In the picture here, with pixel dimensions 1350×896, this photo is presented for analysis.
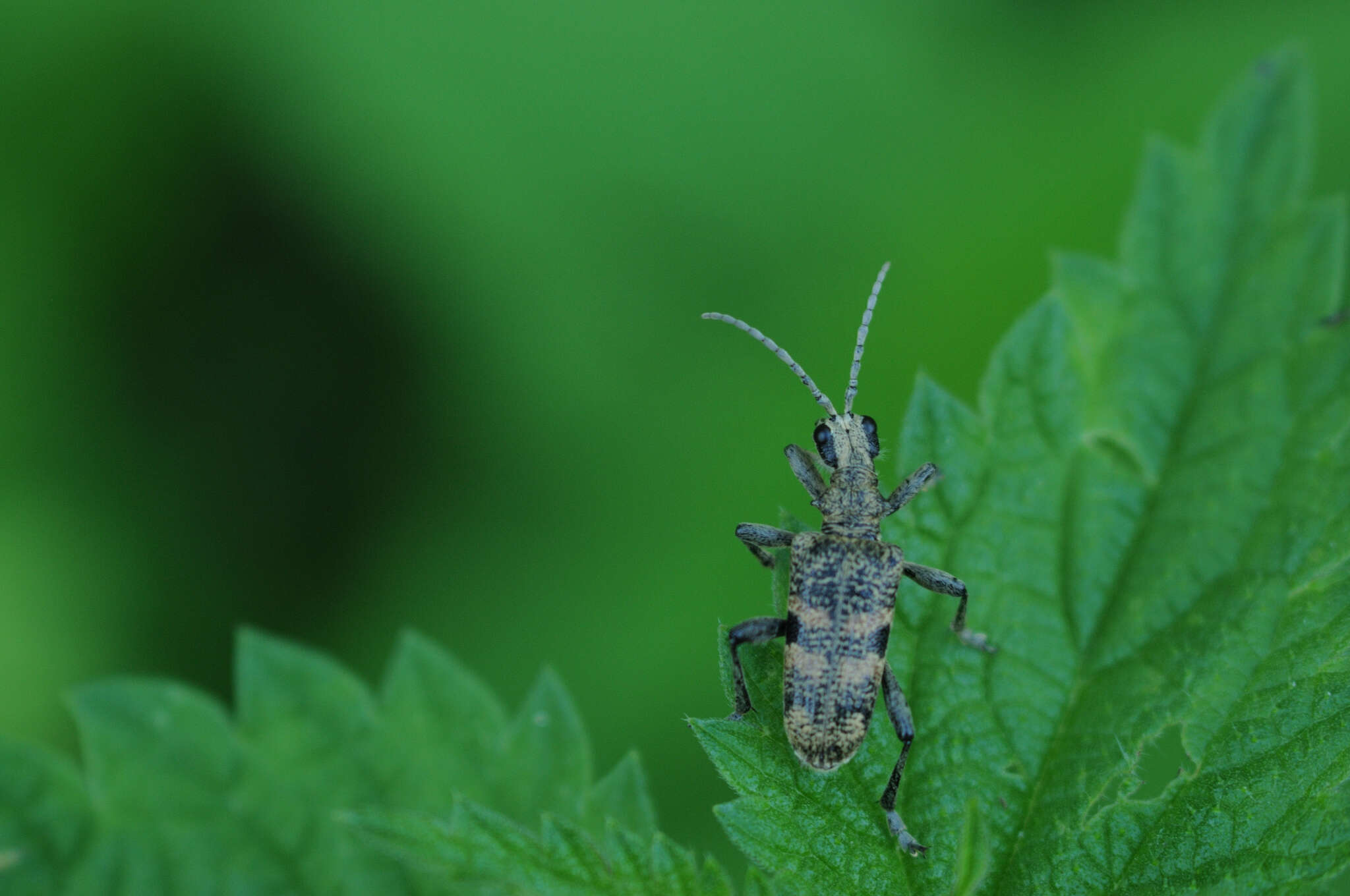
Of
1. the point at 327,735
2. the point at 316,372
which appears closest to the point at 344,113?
the point at 316,372

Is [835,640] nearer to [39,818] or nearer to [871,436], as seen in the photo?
[871,436]

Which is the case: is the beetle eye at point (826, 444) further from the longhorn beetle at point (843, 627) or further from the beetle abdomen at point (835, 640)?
the beetle abdomen at point (835, 640)

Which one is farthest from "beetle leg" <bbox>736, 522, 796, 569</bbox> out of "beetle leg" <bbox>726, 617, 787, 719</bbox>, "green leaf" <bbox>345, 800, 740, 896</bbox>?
"green leaf" <bbox>345, 800, 740, 896</bbox>

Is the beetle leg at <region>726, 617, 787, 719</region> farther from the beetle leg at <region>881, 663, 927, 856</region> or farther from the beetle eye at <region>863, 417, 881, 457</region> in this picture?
the beetle eye at <region>863, 417, 881, 457</region>

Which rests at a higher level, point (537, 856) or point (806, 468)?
point (806, 468)

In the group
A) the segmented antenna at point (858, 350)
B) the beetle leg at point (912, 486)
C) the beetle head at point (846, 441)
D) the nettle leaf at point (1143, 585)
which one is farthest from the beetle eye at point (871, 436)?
the nettle leaf at point (1143, 585)

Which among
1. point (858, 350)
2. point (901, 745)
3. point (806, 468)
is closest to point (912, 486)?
point (901, 745)

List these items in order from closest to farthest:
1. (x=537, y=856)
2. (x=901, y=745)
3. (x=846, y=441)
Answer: (x=537, y=856) < (x=901, y=745) < (x=846, y=441)

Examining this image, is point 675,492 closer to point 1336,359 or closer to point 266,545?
point 266,545
